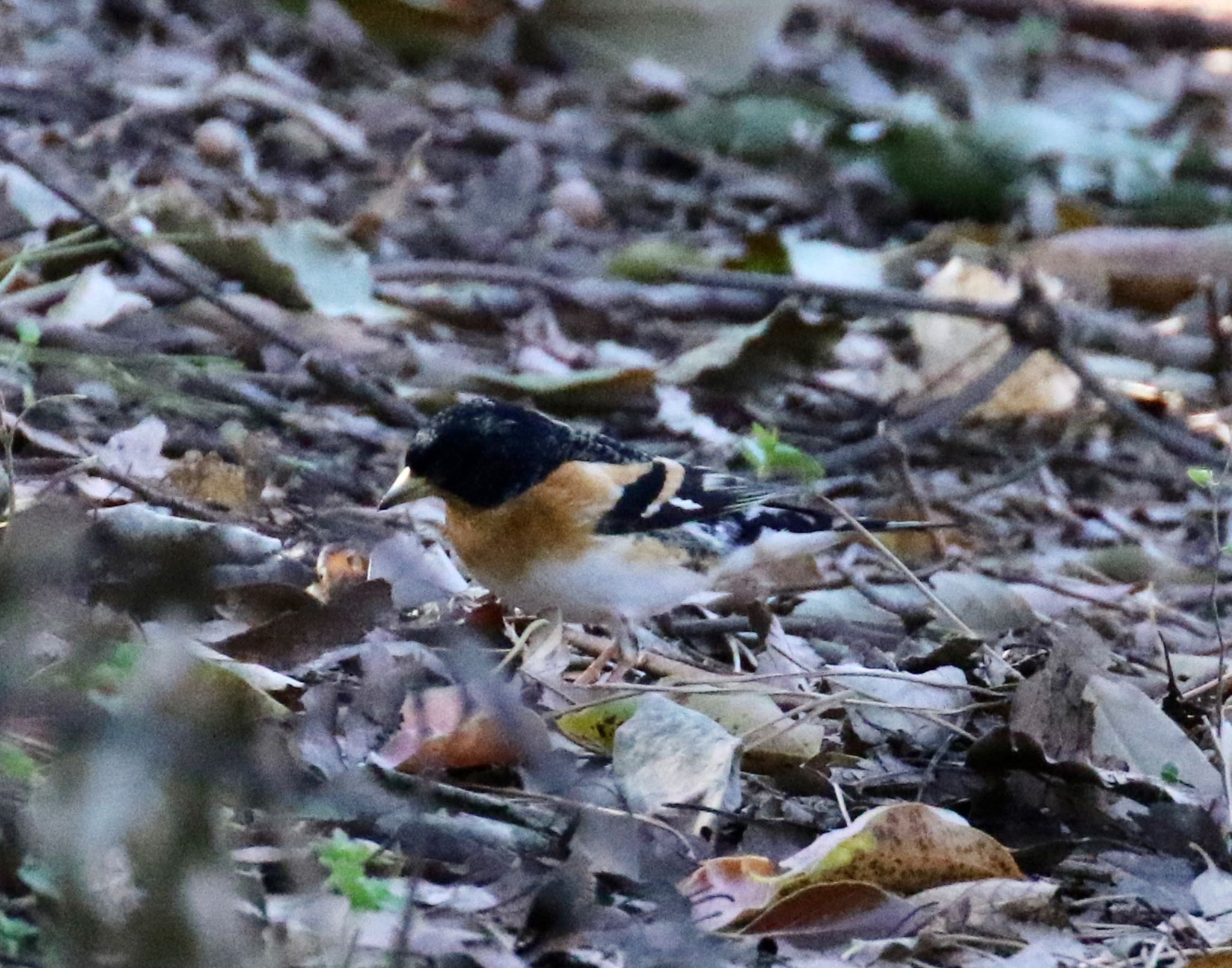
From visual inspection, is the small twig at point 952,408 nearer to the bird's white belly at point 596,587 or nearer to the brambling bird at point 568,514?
the brambling bird at point 568,514

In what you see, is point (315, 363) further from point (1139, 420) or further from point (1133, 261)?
point (1133, 261)

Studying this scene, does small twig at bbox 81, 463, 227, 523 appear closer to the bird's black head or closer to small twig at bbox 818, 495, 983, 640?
the bird's black head

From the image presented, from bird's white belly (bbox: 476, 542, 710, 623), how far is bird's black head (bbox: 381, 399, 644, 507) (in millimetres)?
192

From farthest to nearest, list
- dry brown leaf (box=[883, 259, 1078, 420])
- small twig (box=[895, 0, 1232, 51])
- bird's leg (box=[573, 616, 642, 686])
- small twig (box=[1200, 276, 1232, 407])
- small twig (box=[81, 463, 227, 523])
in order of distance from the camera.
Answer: small twig (box=[895, 0, 1232, 51]), small twig (box=[1200, 276, 1232, 407]), dry brown leaf (box=[883, 259, 1078, 420]), bird's leg (box=[573, 616, 642, 686]), small twig (box=[81, 463, 227, 523])

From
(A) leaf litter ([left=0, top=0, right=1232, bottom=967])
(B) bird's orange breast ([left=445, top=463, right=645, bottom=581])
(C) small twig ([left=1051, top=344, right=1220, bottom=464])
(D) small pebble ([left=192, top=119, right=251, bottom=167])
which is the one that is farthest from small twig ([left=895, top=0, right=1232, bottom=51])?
(B) bird's orange breast ([left=445, top=463, right=645, bottom=581])

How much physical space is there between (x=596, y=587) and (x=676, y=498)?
1.42ft

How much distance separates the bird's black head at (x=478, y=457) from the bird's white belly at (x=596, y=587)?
0.19m

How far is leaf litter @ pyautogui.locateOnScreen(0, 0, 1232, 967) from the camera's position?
6.29ft

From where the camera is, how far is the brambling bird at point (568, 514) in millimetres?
3695

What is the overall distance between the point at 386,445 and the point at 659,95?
4649mm

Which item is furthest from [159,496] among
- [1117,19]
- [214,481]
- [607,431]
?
[1117,19]

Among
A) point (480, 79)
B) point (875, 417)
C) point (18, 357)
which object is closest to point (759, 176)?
point (480, 79)

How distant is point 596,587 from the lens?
372 cm

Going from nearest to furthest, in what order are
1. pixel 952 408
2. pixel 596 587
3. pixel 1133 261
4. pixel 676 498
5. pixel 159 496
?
pixel 159 496 < pixel 596 587 < pixel 676 498 < pixel 952 408 < pixel 1133 261
